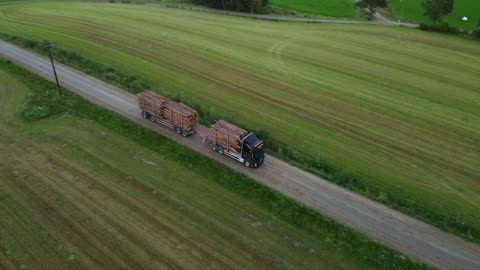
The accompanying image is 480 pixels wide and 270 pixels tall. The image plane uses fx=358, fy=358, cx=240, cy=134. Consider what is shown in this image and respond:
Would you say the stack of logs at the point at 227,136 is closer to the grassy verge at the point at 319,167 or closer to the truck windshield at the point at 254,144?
the truck windshield at the point at 254,144

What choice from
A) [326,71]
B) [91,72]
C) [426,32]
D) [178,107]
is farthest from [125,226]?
[426,32]

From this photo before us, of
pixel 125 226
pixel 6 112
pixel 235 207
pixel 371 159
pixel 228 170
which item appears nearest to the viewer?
pixel 125 226

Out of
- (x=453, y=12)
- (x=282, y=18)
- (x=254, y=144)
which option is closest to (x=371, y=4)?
(x=453, y=12)

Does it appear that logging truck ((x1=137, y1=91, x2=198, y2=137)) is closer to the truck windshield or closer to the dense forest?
the truck windshield

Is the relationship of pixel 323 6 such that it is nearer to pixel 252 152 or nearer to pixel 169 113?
pixel 169 113

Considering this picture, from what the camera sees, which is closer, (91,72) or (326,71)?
(91,72)

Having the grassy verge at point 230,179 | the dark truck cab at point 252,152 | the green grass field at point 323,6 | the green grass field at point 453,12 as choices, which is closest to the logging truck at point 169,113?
the grassy verge at point 230,179

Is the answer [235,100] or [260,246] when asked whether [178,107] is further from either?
[260,246]

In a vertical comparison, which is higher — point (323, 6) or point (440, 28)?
point (440, 28)
